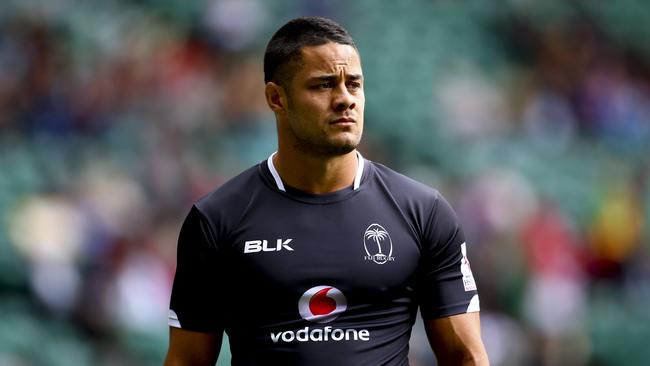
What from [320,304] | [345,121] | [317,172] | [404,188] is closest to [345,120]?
[345,121]

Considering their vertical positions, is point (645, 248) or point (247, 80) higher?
point (247, 80)

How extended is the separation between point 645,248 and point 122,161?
14.5 feet

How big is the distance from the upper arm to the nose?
2.47ft

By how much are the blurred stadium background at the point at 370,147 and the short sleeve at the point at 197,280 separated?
4.26 meters

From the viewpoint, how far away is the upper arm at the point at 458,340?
3.56 meters

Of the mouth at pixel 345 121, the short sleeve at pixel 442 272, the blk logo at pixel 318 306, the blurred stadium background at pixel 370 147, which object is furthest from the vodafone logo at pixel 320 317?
the blurred stadium background at pixel 370 147

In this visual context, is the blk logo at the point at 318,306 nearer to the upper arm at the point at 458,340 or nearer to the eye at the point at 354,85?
the upper arm at the point at 458,340

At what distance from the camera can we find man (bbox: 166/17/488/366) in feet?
11.5

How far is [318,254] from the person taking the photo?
356 cm

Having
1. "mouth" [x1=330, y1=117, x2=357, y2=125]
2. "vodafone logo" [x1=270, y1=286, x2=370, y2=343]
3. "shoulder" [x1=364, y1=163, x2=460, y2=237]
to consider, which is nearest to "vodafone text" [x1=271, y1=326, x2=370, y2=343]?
"vodafone logo" [x1=270, y1=286, x2=370, y2=343]

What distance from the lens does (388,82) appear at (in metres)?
10.5

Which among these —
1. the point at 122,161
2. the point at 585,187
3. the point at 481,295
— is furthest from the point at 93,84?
the point at 585,187

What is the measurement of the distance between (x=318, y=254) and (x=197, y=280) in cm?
40

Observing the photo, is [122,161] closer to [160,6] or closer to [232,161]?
[232,161]
